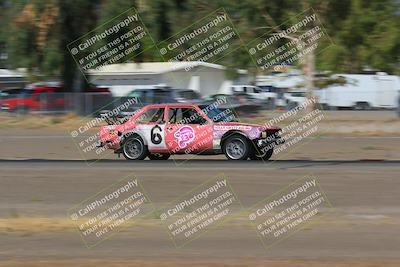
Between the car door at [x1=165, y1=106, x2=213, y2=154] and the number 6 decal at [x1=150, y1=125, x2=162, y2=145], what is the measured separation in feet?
0.58

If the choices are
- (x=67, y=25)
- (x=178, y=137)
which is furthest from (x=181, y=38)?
(x=178, y=137)

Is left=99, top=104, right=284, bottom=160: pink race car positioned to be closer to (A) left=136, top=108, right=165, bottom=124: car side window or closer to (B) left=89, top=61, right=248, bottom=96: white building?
(A) left=136, top=108, right=165, bottom=124: car side window

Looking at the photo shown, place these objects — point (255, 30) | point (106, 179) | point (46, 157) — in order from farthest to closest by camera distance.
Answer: point (255, 30), point (46, 157), point (106, 179)

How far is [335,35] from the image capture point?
37500mm

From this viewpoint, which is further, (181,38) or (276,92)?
(276,92)

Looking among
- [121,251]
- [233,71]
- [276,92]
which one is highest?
[121,251]

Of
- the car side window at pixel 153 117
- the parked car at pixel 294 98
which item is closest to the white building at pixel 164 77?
the parked car at pixel 294 98

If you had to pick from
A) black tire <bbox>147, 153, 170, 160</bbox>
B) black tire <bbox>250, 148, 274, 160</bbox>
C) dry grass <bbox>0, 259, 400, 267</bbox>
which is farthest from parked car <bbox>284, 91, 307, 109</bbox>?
dry grass <bbox>0, 259, 400, 267</bbox>

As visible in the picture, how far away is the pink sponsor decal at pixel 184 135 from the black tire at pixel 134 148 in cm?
99

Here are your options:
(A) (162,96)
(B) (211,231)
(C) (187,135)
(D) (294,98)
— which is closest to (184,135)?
(C) (187,135)

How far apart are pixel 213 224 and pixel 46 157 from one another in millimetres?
12093

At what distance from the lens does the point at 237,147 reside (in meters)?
19.0

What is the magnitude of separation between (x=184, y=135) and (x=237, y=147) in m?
1.32

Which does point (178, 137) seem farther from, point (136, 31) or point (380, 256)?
point (136, 31)
